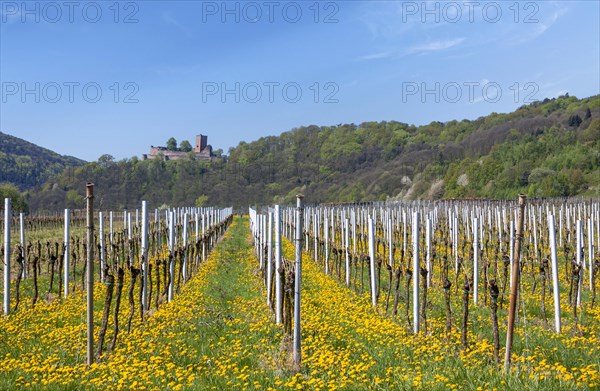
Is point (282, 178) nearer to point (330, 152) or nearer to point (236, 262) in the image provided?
point (330, 152)

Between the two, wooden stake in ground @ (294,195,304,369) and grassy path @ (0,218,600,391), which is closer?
grassy path @ (0,218,600,391)

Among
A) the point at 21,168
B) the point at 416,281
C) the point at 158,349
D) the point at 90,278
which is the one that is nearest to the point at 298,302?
the point at 158,349

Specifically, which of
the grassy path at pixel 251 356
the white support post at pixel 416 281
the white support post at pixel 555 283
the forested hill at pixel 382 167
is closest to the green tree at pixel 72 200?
the forested hill at pixel 382 167

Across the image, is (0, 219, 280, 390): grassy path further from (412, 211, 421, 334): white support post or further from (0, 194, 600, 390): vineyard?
(412, 211, 421, 334): white support post

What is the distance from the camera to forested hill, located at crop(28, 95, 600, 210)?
68875 mm

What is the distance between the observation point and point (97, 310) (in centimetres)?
1005

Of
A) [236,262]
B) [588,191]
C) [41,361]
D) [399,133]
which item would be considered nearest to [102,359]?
[41,361]

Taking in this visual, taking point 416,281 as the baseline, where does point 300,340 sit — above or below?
below

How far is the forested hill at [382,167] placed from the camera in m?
68.9

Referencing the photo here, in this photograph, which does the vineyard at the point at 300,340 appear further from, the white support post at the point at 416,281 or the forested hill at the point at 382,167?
the forested hill at the point at 382,167

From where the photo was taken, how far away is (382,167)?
116 metres

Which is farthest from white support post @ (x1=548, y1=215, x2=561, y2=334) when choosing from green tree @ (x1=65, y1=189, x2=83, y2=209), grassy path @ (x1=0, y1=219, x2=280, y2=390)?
Result: green tree @ (x1=65, y1=189, x2=83, y2=209)

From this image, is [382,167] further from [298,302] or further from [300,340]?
[300,340]

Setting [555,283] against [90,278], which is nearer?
[90,278]
